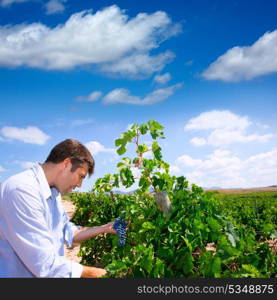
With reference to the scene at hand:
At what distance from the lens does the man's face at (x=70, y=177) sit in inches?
117

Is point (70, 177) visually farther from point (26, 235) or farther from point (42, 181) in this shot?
point (26, 235)

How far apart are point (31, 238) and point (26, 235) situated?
38mm

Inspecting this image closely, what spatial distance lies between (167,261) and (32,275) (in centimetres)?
94

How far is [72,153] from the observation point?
294 centimetres

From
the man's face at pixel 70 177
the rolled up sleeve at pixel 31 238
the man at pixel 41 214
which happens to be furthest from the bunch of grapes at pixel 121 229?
the rolled up sleeve at pixel 31 238

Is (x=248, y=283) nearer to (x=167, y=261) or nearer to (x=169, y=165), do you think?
(x=167, y=261)

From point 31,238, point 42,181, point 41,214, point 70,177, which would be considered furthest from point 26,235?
point 70,177

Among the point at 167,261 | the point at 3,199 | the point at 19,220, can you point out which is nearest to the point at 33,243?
the point at 19,220

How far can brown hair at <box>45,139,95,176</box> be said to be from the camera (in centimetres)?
294

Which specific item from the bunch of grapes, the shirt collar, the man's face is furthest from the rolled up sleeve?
the bunch of grapes

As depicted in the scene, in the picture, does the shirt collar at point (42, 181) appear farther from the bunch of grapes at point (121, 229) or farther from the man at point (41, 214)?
the bunch of grapes at point (121, 229)

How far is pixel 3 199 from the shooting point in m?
2.64

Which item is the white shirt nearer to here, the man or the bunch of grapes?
the man

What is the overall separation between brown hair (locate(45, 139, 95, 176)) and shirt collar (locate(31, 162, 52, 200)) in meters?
0.13
